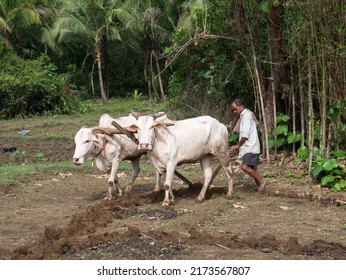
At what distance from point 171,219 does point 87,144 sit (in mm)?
2160

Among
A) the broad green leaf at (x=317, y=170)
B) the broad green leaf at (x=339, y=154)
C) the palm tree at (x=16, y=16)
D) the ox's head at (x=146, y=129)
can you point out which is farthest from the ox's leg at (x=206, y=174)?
the palm tree at (x=16, y=16)

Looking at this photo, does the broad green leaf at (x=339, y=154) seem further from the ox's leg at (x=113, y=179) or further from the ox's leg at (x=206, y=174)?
the ox's leg at (x=113, y=179)

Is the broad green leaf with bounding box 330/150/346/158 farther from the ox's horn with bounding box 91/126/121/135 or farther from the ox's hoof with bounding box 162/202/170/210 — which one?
the ox's horn with bounding box 91/126/121/135

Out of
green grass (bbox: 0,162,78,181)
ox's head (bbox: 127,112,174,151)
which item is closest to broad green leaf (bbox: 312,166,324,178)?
ox's head (bbox: 127,112,174,151)

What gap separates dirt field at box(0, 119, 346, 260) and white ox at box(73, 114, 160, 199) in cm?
59

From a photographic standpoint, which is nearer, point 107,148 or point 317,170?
point 107,148

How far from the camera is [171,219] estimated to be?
8609 millimetres

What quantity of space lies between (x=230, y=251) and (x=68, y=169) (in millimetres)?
7676

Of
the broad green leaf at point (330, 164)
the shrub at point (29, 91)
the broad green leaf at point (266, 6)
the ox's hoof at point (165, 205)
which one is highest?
the broad green leaf at point (266, 6)

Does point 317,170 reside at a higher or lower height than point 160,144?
lower

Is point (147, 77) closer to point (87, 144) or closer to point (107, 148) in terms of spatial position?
point (107, 148)

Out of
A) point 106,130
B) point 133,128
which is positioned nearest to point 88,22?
point 106,130

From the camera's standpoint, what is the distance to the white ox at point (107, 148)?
1006 centimetres

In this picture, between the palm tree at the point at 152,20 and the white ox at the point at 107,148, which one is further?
the palm tree at the point at 152,20
